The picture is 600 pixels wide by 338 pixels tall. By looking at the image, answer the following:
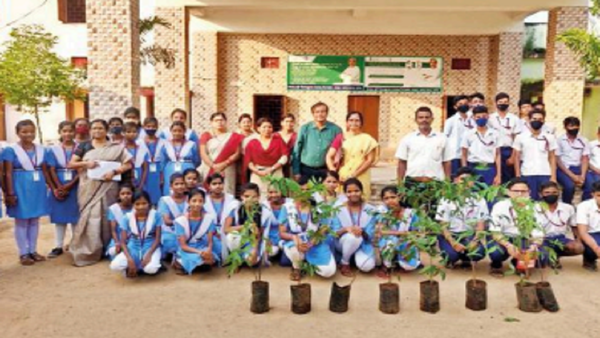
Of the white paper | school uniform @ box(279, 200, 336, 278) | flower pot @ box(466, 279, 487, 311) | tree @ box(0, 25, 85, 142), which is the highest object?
tree @ box(0, 25, 85, 142)

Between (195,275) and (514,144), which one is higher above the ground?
(514,144)

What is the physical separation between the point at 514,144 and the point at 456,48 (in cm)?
843

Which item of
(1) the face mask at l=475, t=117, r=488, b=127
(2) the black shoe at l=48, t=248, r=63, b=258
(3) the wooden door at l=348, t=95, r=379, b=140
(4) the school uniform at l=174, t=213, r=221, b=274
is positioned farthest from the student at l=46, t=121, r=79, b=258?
(3) the wooden door at l=348, t=95, r=379, b=140

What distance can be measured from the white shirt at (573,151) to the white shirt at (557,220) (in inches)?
53.6

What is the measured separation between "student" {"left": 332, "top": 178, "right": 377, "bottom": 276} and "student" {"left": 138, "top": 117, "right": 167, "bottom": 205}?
2099 millimetres

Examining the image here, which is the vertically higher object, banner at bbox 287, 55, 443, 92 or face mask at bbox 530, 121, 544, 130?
banner at bbox 287, 55, 443, 92

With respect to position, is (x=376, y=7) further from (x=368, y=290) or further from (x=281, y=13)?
(x=368, y=290)

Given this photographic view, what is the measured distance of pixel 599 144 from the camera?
6.28 meters

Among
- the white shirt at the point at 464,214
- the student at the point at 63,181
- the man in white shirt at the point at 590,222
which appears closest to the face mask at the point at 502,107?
the man in white shirt at the point at 590,222

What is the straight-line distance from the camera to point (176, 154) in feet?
18.9

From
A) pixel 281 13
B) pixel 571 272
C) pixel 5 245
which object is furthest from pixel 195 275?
pixel 281 13

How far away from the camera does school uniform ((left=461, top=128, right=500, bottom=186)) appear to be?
19.4 feet

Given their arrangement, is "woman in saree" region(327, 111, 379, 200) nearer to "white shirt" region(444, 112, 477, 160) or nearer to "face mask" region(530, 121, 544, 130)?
"white shirt" region(444, 112, 477, 160)

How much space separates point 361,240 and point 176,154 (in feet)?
7.32
